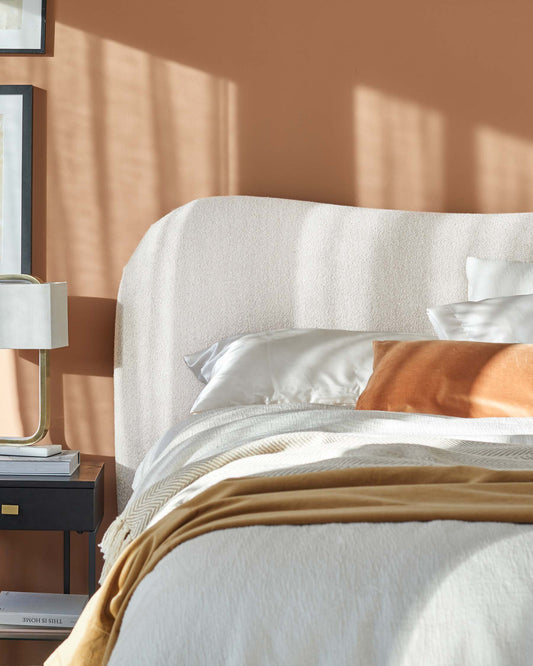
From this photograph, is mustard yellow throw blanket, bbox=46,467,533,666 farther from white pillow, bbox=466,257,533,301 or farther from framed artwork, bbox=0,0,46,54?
framed artwork, bbox=0,0,46,54

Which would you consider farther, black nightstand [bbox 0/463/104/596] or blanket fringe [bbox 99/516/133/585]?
black nightstand [bbox 0/463/104/596]

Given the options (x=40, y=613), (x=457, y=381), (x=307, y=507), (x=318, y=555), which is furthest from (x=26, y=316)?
(x=318, y=555)

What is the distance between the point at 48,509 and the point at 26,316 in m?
0.62

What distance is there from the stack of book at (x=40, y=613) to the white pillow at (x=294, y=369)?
73 centimetres

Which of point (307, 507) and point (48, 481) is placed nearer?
point (307, 507)

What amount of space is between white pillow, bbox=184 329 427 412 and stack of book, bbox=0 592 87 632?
0.73 meters

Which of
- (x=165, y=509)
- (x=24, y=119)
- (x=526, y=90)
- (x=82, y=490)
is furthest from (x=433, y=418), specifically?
(x=24, y=119)

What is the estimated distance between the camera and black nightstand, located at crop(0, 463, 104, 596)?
2527 mm

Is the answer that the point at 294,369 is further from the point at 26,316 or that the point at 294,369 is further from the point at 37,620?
the point at 37,620

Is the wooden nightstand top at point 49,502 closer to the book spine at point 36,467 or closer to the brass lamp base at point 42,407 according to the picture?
the book spine at point 36,467

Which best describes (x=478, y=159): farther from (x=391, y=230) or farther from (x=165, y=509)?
(x=165, y=509)

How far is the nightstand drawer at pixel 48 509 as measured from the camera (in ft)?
8.29

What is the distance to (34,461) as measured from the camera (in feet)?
8.55

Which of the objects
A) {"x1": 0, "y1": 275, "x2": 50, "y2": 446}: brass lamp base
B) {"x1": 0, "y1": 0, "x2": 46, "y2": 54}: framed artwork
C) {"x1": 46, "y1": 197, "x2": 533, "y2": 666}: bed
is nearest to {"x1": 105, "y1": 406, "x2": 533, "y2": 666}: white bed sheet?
{"x1": 46, "y1": 197, "x2": 533, "y2": 666}: bed
